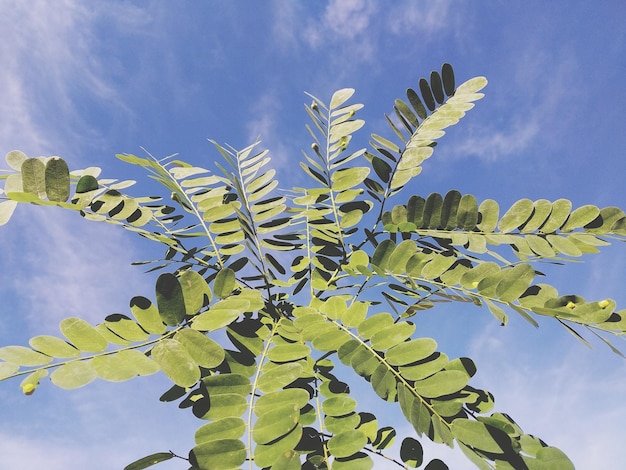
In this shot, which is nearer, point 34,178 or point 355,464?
point 355,464

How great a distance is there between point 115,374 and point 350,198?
89 centimetres

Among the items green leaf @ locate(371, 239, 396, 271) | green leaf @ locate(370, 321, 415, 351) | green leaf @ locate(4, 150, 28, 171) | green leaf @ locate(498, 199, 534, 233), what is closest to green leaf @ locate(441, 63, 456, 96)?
green leaf @ locate(498, 199, 534, 233)

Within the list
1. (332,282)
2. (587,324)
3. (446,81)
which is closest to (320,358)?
(332,282)

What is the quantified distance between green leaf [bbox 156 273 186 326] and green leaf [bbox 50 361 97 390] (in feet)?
0.54

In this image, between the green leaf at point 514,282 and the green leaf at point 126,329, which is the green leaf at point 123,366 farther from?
the green leaf at point 514,282

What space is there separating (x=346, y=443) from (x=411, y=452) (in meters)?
0.22

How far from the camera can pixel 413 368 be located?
100 cm

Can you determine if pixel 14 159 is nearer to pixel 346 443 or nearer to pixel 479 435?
pixel 346 443

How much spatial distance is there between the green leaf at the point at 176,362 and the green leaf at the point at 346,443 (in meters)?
0.31

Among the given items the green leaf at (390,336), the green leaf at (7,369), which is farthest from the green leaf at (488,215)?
the green leaf at (7,369)

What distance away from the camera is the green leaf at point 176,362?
0.88 meters

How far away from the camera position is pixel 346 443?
37.1 inches

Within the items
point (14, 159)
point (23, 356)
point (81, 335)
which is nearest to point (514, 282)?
point (81, 335)

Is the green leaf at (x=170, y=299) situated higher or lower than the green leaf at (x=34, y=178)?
lower
